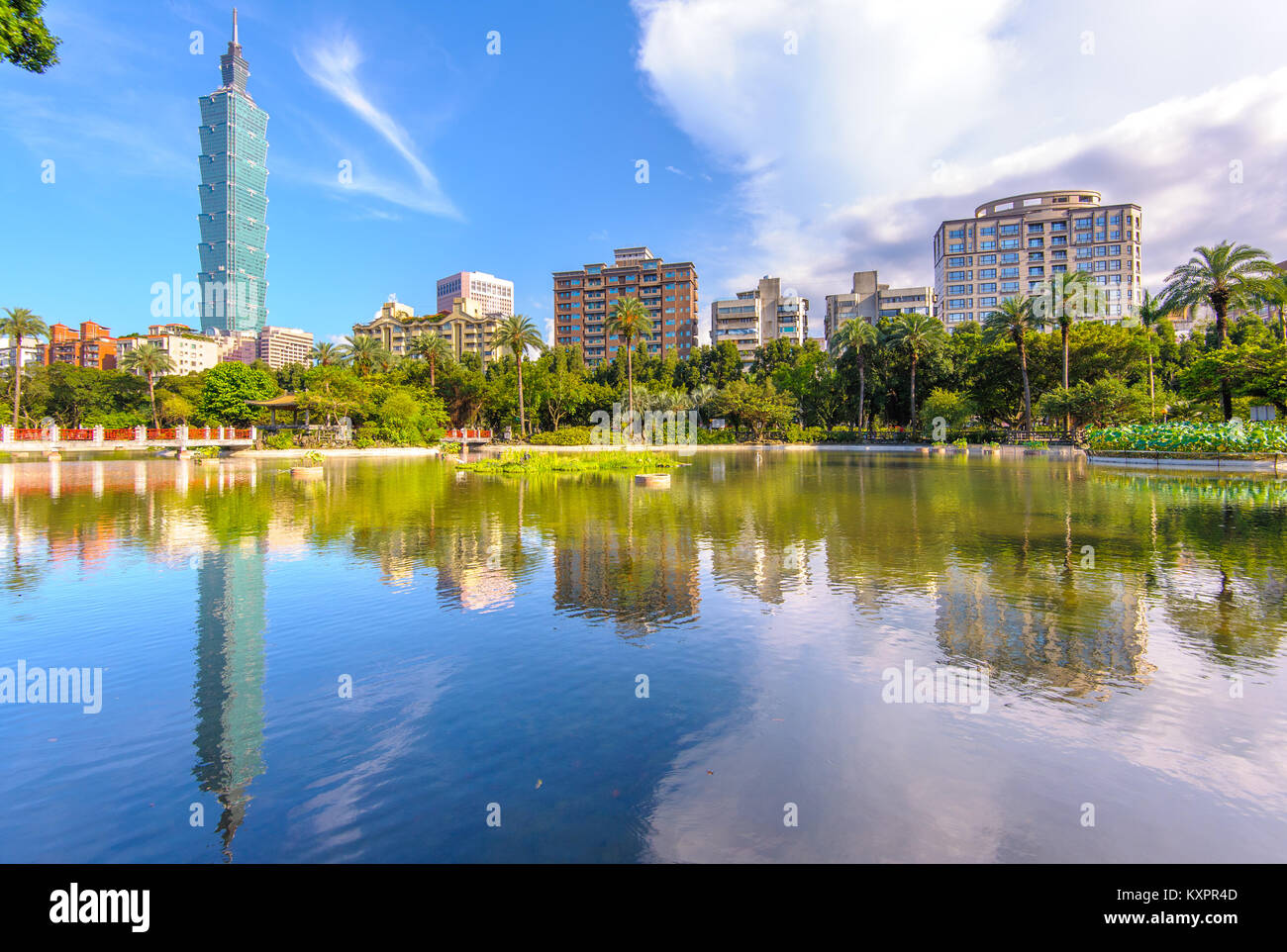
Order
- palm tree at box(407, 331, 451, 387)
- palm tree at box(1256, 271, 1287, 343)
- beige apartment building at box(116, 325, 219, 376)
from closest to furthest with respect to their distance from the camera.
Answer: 1. palm tree at box(1256, 271, 1287, 343)
2. palm tree at box(407, 331, 451, 387)
3. beige apartment building at box(116, 325, 219, 376)

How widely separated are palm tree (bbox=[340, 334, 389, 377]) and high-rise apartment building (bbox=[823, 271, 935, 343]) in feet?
302

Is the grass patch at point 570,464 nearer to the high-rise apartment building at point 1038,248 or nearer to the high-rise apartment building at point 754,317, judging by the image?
the high-rise apartment building at point 754,317

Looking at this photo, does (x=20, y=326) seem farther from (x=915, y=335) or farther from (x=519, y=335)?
(x=915, y=335)

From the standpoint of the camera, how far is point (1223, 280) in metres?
43.3

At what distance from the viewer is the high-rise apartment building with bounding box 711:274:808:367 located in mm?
141250

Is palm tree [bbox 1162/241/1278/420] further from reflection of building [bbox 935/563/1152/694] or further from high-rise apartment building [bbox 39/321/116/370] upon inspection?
high-rise apartment building [bbox 39/321/116/370]

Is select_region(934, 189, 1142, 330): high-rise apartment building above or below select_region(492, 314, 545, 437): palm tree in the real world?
above

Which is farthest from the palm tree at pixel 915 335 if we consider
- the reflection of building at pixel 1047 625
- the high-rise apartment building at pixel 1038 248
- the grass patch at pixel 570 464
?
the reflection of building at pixel 1047 625

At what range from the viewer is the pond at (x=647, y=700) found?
441 cm

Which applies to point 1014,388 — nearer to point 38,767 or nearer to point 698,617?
point 698,617

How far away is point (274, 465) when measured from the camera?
46906 mm

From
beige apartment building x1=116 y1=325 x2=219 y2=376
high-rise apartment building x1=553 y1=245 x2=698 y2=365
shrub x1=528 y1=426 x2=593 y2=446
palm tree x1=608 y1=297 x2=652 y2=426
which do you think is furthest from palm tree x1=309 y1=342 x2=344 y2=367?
beige apartment building x1=116 y1=325 x2=219 y2=376
